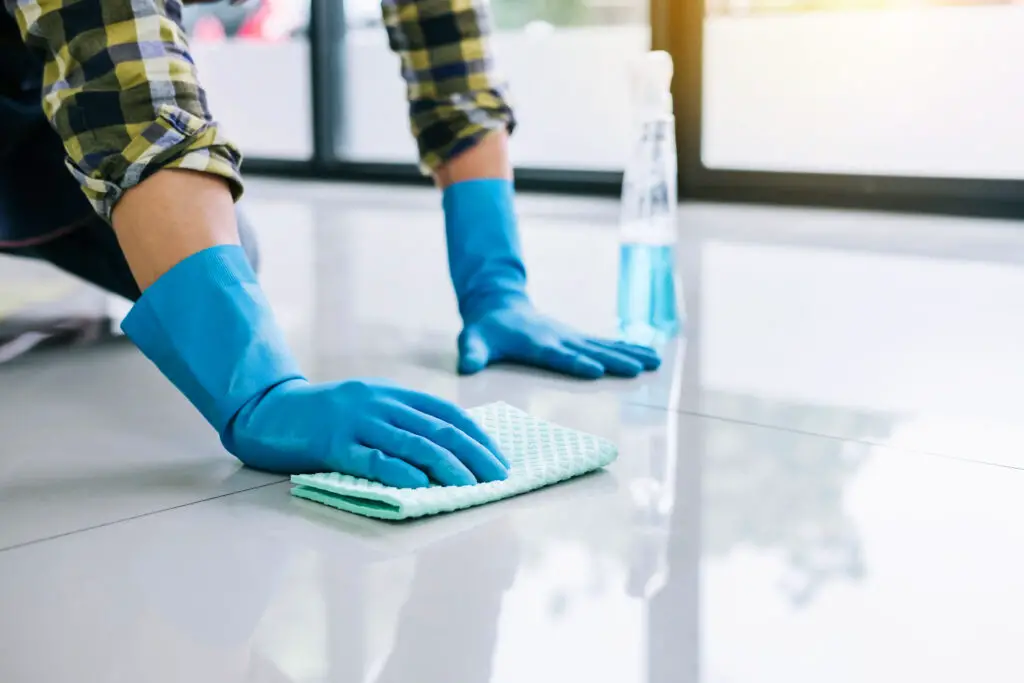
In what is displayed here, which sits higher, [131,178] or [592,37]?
[131,178]

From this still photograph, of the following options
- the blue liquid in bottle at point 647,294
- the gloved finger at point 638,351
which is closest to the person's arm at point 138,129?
the gloved finger at point 638,351

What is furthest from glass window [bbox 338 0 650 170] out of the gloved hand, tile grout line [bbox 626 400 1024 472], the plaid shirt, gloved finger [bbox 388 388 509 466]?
gloved finger [bbox 388 388 509 466]

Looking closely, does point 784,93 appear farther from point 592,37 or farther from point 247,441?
point 247,441

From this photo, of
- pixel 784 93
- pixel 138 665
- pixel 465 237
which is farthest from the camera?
pixel 784 93

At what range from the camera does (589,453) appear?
0.87 metres

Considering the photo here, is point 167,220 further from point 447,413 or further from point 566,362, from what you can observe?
point 566,362

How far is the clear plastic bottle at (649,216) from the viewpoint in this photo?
1.31 meters

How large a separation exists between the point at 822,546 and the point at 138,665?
1.34 ft

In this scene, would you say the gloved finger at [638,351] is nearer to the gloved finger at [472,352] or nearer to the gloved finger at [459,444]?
the gloved finger at [472,352]

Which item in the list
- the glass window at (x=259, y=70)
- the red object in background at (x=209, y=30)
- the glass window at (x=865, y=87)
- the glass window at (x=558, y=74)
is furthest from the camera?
the red object in background at (x=209, y=30)

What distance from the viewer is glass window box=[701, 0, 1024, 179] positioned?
9.23 ft

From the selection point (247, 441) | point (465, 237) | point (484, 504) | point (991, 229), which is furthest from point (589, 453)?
point (991, 229)

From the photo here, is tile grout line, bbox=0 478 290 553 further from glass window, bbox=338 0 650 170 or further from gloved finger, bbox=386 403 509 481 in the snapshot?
glass window, bbox=338 0 650 170

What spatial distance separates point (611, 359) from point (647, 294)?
0.22 metres
